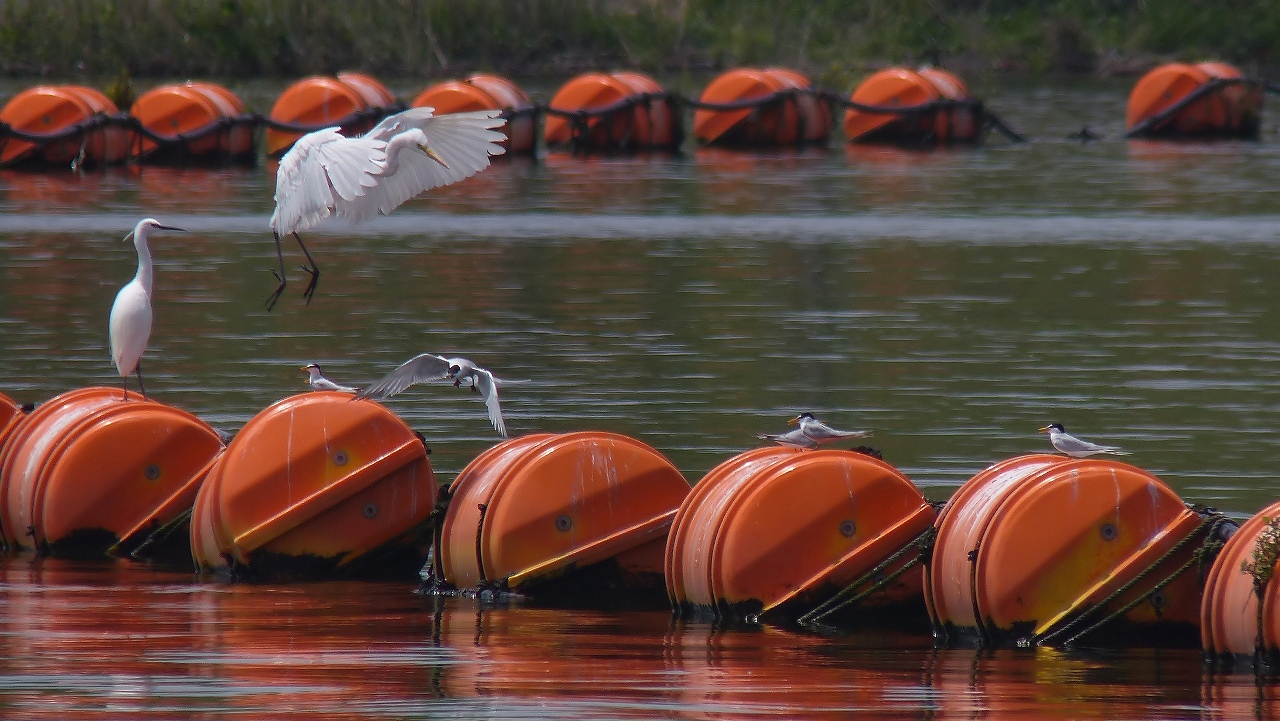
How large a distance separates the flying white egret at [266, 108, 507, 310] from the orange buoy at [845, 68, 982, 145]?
25.4 m

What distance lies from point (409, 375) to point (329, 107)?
24.7 m

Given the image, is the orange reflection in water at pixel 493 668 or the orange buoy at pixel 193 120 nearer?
the orange reflection in water at pixel 493 668

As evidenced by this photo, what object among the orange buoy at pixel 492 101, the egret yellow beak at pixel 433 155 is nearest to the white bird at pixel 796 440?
the egret yellow beak at pixel 433 155

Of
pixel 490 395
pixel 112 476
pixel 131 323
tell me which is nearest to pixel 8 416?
pixel 131 323

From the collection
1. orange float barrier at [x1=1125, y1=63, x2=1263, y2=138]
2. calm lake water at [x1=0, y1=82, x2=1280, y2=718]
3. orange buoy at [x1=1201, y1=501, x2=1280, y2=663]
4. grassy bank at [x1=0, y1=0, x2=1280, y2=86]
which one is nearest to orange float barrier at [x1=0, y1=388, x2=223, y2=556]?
calm lake water at [x1=0, y1=82, x2=1280, y2=718]

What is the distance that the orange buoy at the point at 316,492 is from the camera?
10.5 meters

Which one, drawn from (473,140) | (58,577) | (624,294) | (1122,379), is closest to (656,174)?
(624,294)

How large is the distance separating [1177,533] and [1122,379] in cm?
708

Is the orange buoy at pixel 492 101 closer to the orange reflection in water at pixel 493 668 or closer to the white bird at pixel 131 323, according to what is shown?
the white bird at pixel 131 323

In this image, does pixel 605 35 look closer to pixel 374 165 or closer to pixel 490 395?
pixel 374 165

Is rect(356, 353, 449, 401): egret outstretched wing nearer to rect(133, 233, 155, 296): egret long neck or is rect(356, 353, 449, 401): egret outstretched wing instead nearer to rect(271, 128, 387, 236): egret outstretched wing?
rect(271, 128, 387, 236): egret outstretched wing

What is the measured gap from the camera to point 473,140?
12641 mm

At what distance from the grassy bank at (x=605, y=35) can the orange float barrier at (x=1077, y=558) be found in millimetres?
41133

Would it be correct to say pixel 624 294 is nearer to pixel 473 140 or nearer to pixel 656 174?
pixel 473 140
